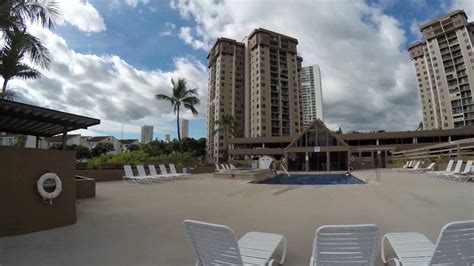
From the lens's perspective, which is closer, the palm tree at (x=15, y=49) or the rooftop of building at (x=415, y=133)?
the palm tree at (x=15, y=49)

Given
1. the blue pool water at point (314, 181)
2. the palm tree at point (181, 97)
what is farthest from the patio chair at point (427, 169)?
the palm tree at point (181, 97)

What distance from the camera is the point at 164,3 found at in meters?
9.30

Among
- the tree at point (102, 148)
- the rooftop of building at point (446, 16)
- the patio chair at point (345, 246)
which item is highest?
the rooftop of building at point (446, 16)

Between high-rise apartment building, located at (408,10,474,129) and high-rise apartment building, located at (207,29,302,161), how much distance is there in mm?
37985

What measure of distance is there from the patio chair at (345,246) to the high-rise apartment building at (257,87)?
73.5 meters

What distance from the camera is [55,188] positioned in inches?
185

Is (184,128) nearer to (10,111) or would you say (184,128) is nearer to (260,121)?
(260,121)

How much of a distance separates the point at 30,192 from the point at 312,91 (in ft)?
438

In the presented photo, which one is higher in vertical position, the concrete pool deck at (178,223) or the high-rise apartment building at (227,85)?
the high-rise apartment building at (227,85)

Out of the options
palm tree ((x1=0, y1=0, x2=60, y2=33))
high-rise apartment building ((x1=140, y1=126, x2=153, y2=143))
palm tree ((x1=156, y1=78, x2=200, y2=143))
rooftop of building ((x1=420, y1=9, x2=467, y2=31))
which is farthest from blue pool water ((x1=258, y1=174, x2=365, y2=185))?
high-rise apartment building ((x1=140, y1=126, x2=153, y2=143))

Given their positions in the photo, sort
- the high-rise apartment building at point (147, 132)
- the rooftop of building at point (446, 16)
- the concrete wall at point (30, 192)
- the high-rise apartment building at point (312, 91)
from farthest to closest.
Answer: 1. the high-rise apartment building at point (147, 132)
2. the high-rise apartment building at point (312, 91)
3. the rooftop of building at point (446, 16)
4. the concrete wall at point (30, 192)

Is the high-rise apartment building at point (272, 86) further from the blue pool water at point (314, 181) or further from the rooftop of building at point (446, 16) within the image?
the blue pool water at point (314, 181)

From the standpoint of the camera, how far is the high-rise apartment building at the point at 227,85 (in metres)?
84.1

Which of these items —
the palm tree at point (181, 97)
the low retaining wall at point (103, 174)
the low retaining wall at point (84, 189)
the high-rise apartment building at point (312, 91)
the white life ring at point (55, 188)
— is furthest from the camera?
the high-rise apartment building at point (312, 91)
